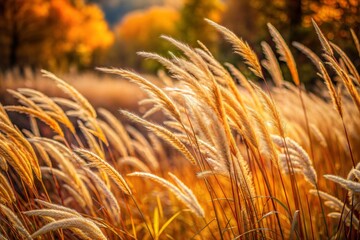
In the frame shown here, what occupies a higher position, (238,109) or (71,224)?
(238,109)

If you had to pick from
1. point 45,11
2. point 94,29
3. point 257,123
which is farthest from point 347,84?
point 94,29

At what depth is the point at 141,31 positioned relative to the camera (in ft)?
161

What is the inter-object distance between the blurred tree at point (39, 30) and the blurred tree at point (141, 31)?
14.5 metres

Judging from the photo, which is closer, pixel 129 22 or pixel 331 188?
pixel 331 188

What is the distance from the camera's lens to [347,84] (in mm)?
1212

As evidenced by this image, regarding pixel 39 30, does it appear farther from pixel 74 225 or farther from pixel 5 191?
pixel 74 225

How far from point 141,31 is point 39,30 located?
3195 centimetres

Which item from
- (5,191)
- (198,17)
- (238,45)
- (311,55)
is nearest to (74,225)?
(5,191)

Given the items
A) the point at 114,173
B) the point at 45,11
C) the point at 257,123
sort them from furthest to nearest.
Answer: the point at 45,11, the point at 257,123, the point at 114,173

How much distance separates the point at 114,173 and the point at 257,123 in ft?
1.94

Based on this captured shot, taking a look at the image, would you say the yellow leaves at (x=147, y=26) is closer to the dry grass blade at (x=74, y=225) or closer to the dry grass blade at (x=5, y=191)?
the dry grass blade at (x=5, y=191)

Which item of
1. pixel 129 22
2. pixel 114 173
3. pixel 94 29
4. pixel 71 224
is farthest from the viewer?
pixel 129 22

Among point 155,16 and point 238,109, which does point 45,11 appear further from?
point 155,16

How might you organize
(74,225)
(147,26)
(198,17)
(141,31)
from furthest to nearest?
(141,31)
(147,26)
(198,17)
(74,225)
